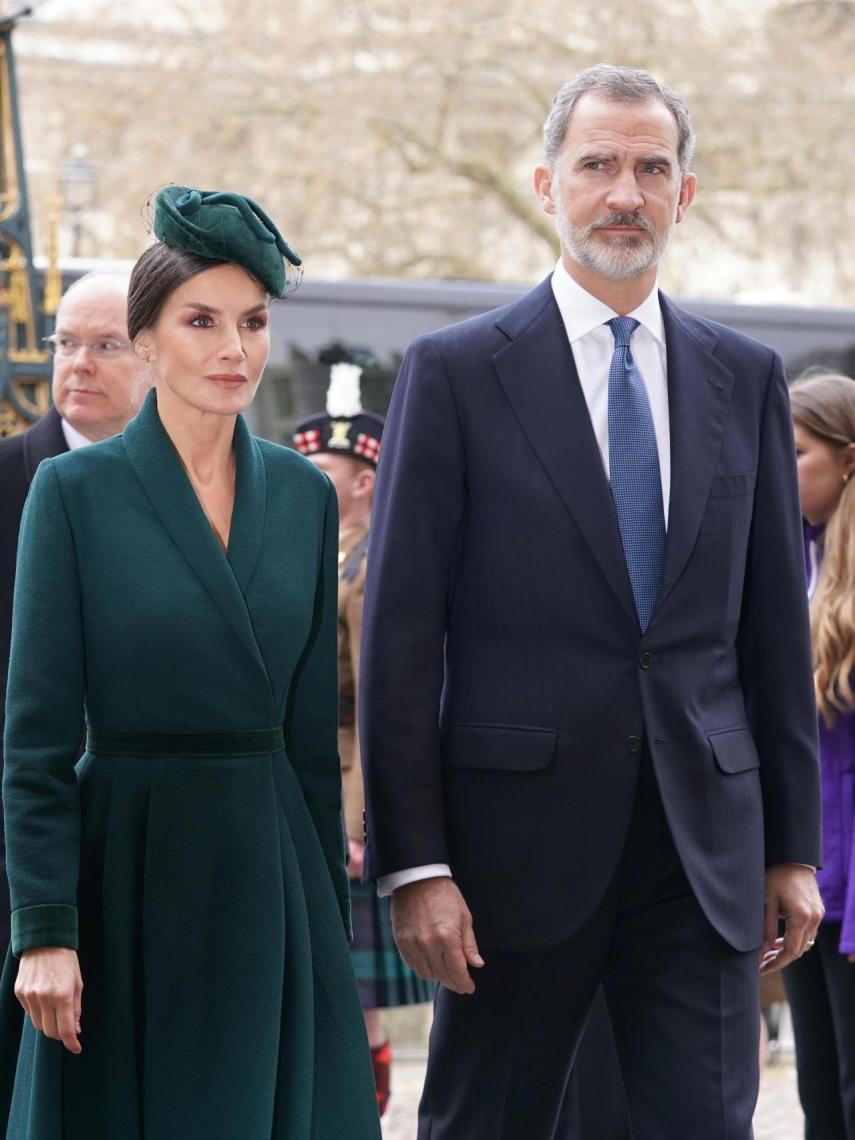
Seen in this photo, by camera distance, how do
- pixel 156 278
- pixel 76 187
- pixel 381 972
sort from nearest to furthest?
1. pixel 156 278
2. pixel 381 972
3. pixel 76 187

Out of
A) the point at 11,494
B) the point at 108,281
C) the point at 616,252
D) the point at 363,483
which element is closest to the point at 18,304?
the point at 363,483

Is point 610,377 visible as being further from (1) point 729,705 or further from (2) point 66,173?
(2) point 66,173

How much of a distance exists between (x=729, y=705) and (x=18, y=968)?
1.28m

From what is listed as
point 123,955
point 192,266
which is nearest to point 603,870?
point 123,955

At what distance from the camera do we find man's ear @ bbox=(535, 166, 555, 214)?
3.73 metres

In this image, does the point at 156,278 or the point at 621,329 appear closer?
the point at 156,278

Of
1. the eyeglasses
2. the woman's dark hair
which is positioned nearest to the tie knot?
the woman's dark hair

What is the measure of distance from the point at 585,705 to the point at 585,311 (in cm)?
70

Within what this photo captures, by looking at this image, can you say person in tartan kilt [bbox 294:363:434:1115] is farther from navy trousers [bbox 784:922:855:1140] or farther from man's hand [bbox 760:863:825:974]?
man's hand [bbox 760:863:825:974]

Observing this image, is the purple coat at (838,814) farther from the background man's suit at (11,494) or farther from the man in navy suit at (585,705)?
the background man's suit at (11,494)

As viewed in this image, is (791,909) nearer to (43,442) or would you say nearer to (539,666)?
(539,666)

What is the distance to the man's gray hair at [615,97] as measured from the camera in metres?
3.62

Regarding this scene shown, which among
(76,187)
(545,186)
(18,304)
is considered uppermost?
(76,187)

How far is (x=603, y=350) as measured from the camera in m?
3.64
